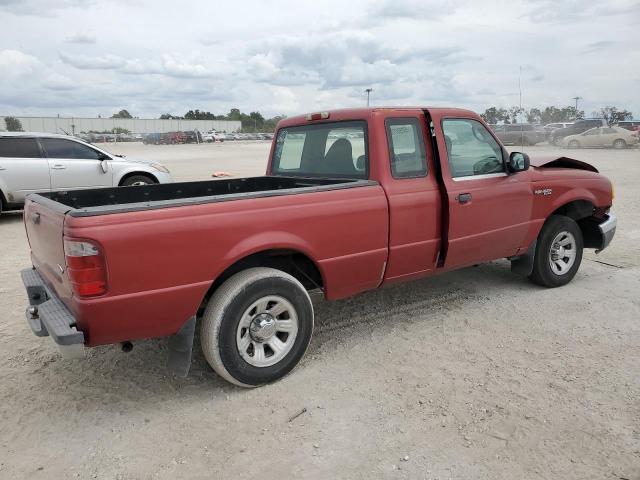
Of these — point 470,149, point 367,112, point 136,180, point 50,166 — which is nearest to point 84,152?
point 50,166

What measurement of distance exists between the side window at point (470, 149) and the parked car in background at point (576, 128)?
2779 cm

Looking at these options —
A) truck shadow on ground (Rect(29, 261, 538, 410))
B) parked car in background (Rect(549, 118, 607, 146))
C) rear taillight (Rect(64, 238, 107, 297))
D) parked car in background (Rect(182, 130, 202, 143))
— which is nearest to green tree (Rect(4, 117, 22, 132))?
parked car in background (Rect(182, 130, 202, 143))

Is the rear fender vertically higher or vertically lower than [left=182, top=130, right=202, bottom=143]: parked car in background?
lower

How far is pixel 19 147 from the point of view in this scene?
9680 mm

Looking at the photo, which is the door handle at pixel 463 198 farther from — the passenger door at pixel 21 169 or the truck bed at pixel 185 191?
the passenger door at pixel 21 169

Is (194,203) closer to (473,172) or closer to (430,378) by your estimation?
(430,378)

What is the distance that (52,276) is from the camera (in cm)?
339

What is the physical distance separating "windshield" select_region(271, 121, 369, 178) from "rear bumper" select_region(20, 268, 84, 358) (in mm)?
2345

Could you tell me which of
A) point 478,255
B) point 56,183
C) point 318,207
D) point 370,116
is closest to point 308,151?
point 370,116

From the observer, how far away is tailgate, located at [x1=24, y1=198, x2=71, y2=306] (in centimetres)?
302

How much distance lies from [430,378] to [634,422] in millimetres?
1201

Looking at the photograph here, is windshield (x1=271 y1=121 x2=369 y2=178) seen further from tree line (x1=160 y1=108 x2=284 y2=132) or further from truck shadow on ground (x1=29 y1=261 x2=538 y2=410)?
tree line (x1=160 y1=108 x2=284 y2=132)

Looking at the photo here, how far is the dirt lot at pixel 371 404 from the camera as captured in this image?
8.98 feet

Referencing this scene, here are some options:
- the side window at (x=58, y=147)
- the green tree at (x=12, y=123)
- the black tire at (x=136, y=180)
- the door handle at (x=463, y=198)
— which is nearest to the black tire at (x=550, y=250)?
the door handle at (x=463, y=198)
